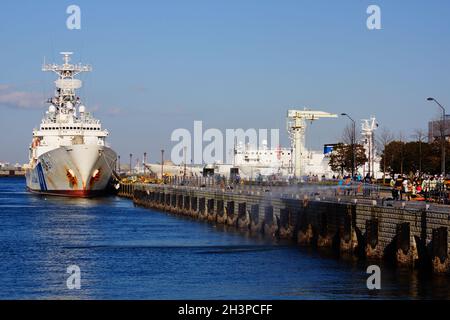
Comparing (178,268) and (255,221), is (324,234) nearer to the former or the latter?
(178,268)

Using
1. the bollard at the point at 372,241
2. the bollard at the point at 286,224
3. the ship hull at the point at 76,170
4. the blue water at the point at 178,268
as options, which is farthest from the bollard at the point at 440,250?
the ship hull at the point at 76,170

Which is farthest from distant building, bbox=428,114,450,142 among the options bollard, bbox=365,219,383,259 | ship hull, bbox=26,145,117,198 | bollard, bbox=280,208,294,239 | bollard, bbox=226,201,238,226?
bollard, bbox=365,219,383,259

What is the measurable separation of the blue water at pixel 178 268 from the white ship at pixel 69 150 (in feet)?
138

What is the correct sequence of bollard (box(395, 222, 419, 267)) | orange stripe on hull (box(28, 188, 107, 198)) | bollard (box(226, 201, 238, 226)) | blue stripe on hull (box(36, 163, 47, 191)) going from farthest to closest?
blue stripe on hull (box(36, 163, 47, 191)), orange stripe on hull (box(28, 188, 107, 198)), bollard (box(226, 201, 238, 226)), bollard (box(395, 222, 419, 267))

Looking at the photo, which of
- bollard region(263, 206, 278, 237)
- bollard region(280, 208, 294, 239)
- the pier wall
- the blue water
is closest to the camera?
the blue water

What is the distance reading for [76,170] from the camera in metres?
108

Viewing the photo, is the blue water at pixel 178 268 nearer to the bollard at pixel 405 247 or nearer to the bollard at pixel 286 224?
the bollard at pixel 405 247

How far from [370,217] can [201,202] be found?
39.3 m

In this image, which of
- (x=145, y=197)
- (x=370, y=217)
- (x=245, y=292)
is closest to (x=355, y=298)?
(x=245, y=292)

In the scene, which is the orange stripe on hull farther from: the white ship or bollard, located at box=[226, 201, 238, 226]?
bollard, located at box=[226, 201, 238, 226]

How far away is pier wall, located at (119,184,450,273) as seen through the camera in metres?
34.9

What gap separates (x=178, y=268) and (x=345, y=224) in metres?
8.20

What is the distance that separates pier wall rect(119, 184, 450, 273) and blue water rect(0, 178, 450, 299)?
0.93 m

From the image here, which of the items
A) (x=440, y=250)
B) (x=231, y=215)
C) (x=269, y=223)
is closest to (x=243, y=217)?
(x=231, y=215)
